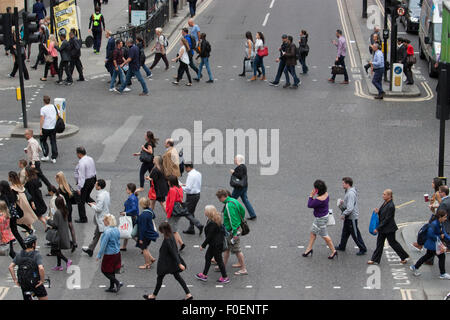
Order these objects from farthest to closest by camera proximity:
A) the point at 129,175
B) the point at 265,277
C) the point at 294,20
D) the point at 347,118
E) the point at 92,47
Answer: the point at 294,20 → the point at 92,47 → the point at 347,118 → the point at 129,175 → the point at 265,277

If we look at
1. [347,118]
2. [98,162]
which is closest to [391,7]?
[347,118]

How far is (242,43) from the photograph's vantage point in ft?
119

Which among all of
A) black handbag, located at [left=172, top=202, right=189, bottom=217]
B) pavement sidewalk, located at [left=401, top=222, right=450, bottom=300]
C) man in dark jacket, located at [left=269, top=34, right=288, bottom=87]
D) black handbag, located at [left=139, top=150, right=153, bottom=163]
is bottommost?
pavement sidewalk, located at [left=401, top=222, right=450, bottom=300]

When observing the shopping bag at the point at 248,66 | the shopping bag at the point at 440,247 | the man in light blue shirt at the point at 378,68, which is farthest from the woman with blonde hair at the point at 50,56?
the shopping bag at the point at 440,247

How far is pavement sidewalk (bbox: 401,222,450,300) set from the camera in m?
14.6

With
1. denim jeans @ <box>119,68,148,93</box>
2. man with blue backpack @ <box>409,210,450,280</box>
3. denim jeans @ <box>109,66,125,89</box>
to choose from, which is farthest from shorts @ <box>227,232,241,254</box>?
denim jeans @ <box>109,66,125,89</box>

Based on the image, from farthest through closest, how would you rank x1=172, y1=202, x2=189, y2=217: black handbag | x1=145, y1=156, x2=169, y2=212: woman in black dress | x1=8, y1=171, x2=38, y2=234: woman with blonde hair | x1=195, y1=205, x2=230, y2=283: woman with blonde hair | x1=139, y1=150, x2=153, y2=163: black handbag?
x1=139, y1=150, x2=153, y2=163: black handbag < x1=145, y1=156, x2=169, y2=212: woman in black dress < x1=8, y1=171, x2=38, y2=234: woman with blonde hair < x1=172, y1=202, x2=189, y2=217: black handbag < x1=195, y1=205, x2=230, y2=283: woman with blonde hair

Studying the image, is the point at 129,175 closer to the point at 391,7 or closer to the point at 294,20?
the point at 391,7

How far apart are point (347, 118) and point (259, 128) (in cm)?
278

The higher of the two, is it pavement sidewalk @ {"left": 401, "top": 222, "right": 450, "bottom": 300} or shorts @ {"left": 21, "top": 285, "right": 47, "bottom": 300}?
shorts @ {"left": 21, "top": 285, "right": 47, "bottom": 300}

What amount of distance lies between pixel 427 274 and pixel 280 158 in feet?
23.7

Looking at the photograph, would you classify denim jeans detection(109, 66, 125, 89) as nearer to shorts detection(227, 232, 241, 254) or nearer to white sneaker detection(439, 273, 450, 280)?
shorts detection(227, 232, 241, 254)

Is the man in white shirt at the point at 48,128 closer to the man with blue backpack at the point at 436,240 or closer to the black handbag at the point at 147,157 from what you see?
the black handbag at the point at 147,157

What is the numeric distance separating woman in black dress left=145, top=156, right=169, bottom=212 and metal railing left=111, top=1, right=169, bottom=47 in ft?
53.6
